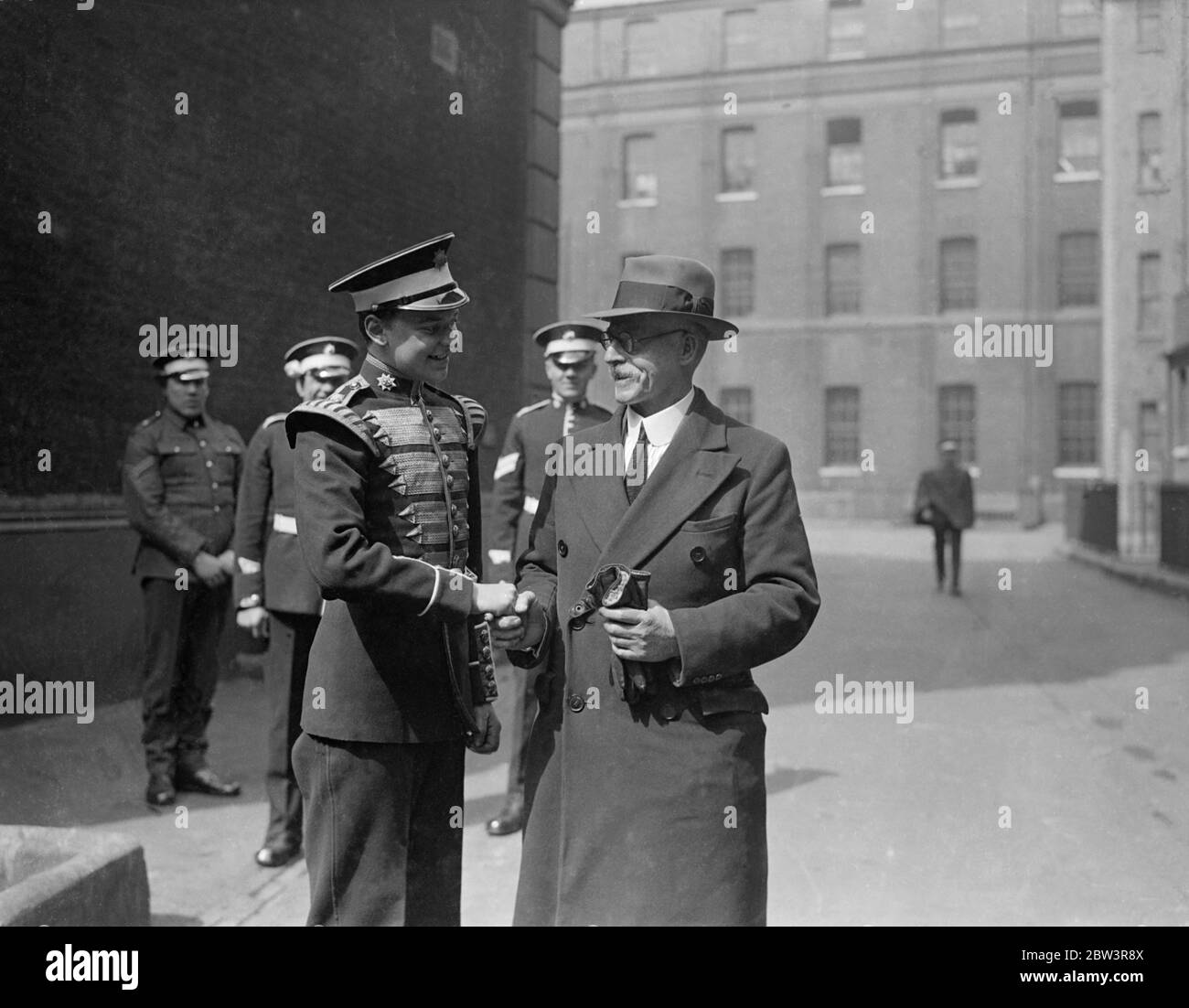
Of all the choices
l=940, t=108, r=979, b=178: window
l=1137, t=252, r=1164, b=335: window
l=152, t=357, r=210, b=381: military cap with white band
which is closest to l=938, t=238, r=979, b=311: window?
l=940, t=108, r=979, b=178: window

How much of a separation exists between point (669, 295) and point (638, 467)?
42cm

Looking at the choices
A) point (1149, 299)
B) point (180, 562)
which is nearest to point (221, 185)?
point (180, 562)

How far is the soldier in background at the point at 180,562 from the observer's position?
6004 millimetres

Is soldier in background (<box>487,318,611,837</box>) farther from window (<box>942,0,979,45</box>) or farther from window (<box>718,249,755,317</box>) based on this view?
window (<box>718,249,755,317</box>)

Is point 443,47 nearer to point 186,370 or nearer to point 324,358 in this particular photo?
point 186,370

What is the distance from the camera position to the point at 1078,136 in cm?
2422

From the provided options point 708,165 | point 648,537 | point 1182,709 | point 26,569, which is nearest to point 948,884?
point 648,537

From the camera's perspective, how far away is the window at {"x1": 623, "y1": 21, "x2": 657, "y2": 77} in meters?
19.8

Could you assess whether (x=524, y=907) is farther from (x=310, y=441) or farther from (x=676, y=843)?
(x=310, y=441)

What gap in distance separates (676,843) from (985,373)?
2536cm

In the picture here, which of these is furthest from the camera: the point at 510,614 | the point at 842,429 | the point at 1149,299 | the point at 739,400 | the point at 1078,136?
the point at 739,400

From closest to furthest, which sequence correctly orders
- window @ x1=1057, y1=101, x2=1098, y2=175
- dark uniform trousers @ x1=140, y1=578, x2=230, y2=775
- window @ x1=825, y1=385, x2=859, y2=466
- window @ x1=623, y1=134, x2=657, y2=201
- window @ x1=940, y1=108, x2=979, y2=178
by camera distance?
dark uniform trousers @ x1=140, y1=578, x2=230, y2=775 → window @ x1=940, y1=108, x2=979, y2=178 → window @ x1=825, y1=385, x2=859, y2=466 → window @ x1=1057, y1=101, x2=1098, y2=175 → window @ x1=623, y1=134, x2=657, y2=201

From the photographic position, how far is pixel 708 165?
2495 cm

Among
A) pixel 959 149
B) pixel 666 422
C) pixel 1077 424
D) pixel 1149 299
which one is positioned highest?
pixel 959 149
